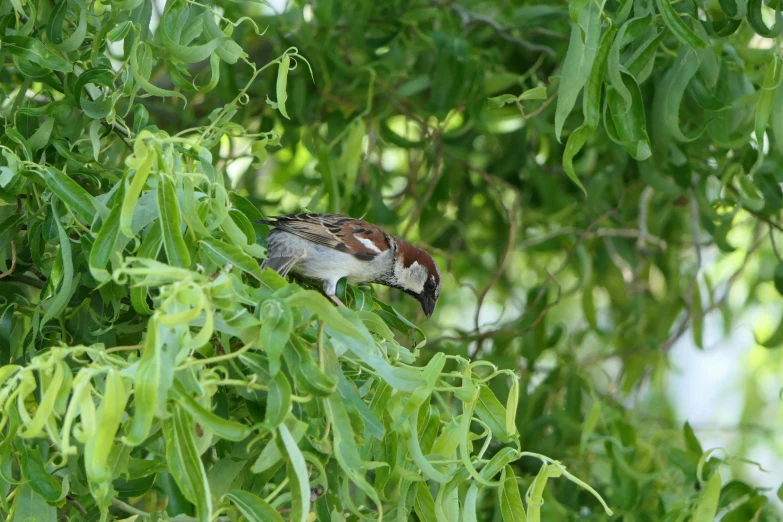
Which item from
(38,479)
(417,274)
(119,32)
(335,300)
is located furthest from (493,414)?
(417,274)

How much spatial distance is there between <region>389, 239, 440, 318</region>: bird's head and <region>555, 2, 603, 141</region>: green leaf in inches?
72.8

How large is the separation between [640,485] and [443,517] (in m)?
1.53

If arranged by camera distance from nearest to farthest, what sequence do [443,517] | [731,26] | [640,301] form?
[443,517]
[731,26]
[640,301]

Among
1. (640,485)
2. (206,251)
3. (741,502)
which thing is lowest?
(640,485)

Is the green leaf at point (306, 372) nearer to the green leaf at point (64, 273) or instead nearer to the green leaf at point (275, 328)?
the green leaf at point (275, 328)

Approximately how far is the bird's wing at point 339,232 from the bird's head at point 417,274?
0.09m

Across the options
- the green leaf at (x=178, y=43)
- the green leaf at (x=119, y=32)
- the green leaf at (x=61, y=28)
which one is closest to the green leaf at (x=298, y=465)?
the green leaf at (x=178, y=43)

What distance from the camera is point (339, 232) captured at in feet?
11.9

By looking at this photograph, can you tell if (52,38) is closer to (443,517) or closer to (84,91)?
(84,91)

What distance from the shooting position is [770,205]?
354 cm

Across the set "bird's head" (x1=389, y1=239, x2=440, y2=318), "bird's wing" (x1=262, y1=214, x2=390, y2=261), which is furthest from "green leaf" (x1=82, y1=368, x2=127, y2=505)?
"bird's head" (x1=389, y1=239, x2=440, y2=318)

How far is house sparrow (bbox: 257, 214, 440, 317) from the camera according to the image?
11.5 ft

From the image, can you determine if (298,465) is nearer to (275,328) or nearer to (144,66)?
(275,328)

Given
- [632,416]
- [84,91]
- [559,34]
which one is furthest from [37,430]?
[632,416]
